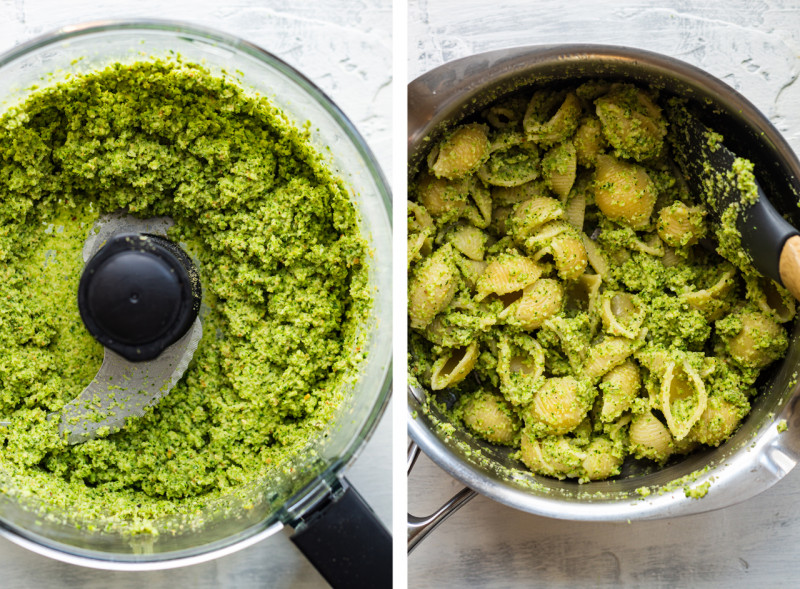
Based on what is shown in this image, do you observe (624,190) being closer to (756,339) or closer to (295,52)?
(756,339)

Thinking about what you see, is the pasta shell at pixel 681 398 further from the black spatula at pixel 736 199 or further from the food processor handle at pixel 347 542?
the food processor handle at pixel 347 542

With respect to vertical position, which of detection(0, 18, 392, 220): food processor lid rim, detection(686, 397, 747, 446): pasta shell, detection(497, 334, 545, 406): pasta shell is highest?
detection(0, 18, 392, 220): food processor lid rim

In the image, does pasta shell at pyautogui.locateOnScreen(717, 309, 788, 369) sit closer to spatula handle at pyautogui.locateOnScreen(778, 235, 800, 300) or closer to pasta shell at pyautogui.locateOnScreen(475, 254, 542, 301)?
spatula handle at pyautogui.locateOnScreen(778, 235, 800, 300)

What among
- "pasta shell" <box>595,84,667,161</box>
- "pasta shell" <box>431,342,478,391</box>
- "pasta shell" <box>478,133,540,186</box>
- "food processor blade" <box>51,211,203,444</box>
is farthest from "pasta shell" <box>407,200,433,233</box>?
"food processor blade" <box>51,211,203,444</box>

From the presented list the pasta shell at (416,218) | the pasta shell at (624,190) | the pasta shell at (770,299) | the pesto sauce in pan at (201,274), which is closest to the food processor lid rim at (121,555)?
the pesto sauce in pan at (201,274)

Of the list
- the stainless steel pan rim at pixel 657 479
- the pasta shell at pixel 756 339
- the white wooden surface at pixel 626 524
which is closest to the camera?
the stainless steel pan rim at pixel 657 479

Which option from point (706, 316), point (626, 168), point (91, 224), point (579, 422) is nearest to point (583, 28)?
point (626, 168)

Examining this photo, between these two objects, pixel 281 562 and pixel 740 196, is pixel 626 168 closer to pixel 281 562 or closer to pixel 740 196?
pixel 740 196

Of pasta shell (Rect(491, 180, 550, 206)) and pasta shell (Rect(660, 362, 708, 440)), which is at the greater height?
pasta shell (Rect(491, 180, 550, 206))
